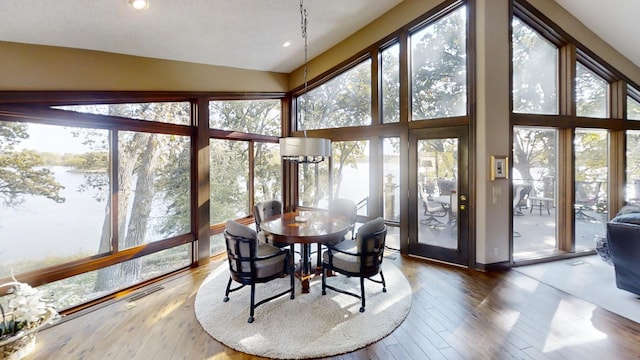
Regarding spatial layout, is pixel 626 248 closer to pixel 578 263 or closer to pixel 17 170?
pixel 578 263

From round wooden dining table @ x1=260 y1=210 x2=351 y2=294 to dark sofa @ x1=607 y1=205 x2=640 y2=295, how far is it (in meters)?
3.16

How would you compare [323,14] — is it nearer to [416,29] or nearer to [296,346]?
[416,29]

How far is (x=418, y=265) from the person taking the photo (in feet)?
14.1

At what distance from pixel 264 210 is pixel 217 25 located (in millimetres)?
2689

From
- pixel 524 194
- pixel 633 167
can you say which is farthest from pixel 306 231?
pixel 633 167

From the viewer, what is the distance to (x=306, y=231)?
129 inches

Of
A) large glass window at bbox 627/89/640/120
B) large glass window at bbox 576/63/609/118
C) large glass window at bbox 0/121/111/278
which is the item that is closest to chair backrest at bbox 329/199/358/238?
large glass window at bbox 0/121/111/278

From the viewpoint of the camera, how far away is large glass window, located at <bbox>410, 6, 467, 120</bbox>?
4.23 m

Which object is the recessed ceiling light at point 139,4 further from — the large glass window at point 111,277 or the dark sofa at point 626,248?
the dark sofa at point 626,248

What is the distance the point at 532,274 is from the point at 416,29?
4205mm

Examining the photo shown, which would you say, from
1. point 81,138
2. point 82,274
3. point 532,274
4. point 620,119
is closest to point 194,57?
point 81,138

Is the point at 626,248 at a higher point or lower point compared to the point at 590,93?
lower

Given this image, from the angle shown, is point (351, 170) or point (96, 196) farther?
point (351, 170)

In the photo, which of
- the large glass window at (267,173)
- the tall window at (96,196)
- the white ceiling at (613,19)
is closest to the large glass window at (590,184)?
the white ceiling at (613,19)
